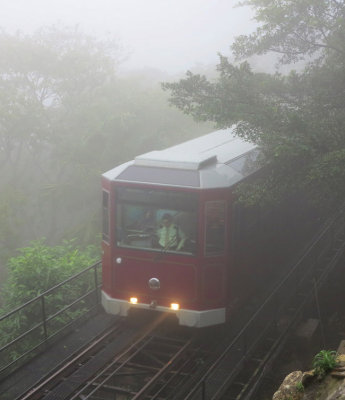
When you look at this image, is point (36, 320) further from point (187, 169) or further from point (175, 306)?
point (187, 169)

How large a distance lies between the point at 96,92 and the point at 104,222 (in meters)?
20.4

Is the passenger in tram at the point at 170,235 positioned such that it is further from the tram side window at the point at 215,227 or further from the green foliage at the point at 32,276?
the green foliage at the point at 32,276

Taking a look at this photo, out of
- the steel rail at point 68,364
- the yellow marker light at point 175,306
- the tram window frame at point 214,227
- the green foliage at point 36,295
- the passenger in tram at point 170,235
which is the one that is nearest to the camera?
the steel rail at point 68,364

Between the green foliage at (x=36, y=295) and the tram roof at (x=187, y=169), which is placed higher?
the tram roof at (x=187, y=169)

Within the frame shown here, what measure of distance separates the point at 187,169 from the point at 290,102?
3602 mm

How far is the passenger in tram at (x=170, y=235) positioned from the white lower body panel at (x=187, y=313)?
1.10 meters

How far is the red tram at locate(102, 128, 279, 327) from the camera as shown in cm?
906

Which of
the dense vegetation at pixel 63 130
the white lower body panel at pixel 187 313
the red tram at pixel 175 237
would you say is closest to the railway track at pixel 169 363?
the white lower body panel at pixel 187 313

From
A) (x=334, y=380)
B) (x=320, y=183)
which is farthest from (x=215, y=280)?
(x=334, y=380)

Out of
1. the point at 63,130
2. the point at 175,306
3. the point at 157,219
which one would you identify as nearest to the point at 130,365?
the point at 175,306

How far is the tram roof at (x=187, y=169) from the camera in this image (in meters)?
9.09

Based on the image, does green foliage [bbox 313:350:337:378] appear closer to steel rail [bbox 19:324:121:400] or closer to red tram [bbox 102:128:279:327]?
red tram [bbox 102:128:279:327]

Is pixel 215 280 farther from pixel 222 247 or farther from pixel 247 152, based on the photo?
pixel 247 152

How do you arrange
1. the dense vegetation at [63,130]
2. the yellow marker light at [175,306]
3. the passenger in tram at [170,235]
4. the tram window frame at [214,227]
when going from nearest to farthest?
1. the tram window frame at [214,227]
2. the passenger in tram at [170,235]
3. the yellow marker light at [175,306]
4. the dense vegetation at [63,130]
